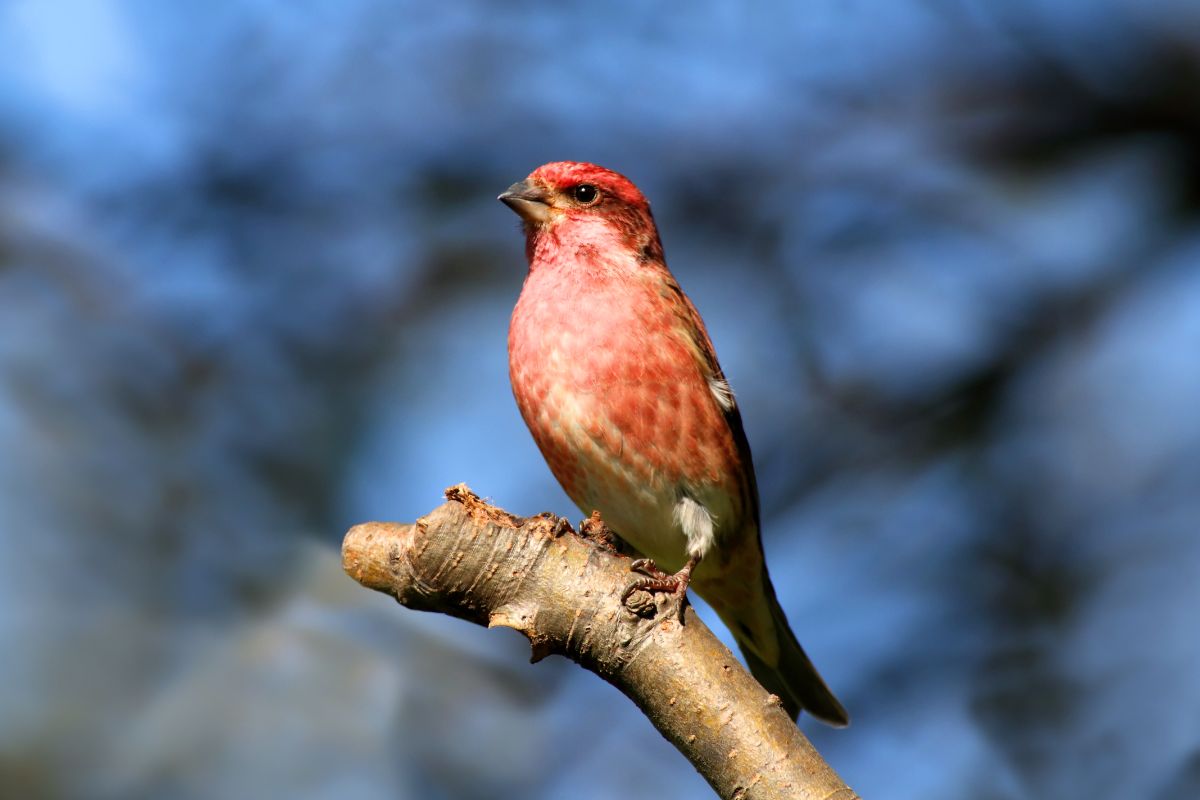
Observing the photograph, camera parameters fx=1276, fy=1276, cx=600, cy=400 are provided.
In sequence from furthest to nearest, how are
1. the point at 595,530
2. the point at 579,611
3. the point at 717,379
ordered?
1. the point at 717,379
2. the point at 595,530
3. the point at 579,611

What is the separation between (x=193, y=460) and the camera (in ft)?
27.1

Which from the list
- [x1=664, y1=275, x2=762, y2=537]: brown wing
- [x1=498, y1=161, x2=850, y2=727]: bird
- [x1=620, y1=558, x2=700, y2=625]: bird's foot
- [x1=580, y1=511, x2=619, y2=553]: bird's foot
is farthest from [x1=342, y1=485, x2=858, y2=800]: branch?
[x1=664, y1=275, x2=762, y2=537]: brown wing

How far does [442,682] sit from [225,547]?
1.54 metres

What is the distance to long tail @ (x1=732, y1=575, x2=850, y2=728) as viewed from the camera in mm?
6172

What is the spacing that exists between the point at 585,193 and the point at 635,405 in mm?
1314

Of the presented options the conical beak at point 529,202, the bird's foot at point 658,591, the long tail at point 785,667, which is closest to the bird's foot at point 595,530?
the bird's foot at point 658,591

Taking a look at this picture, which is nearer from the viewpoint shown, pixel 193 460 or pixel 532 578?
pixel 532 578

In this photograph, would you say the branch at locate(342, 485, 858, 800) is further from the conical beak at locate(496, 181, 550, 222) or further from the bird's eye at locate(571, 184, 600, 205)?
the bird's eye at locate(571, 184, 600, 205)

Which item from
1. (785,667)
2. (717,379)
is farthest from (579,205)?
(785,667)

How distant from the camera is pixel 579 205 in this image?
6.24 meters

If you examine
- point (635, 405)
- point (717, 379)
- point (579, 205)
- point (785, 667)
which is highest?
point (579, 205)

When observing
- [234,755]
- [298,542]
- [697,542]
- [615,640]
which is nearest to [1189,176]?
[697,542]

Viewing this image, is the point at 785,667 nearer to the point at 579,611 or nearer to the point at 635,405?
the point at 635,405

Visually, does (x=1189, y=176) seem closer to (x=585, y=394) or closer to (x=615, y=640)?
(x=585, y=394)
